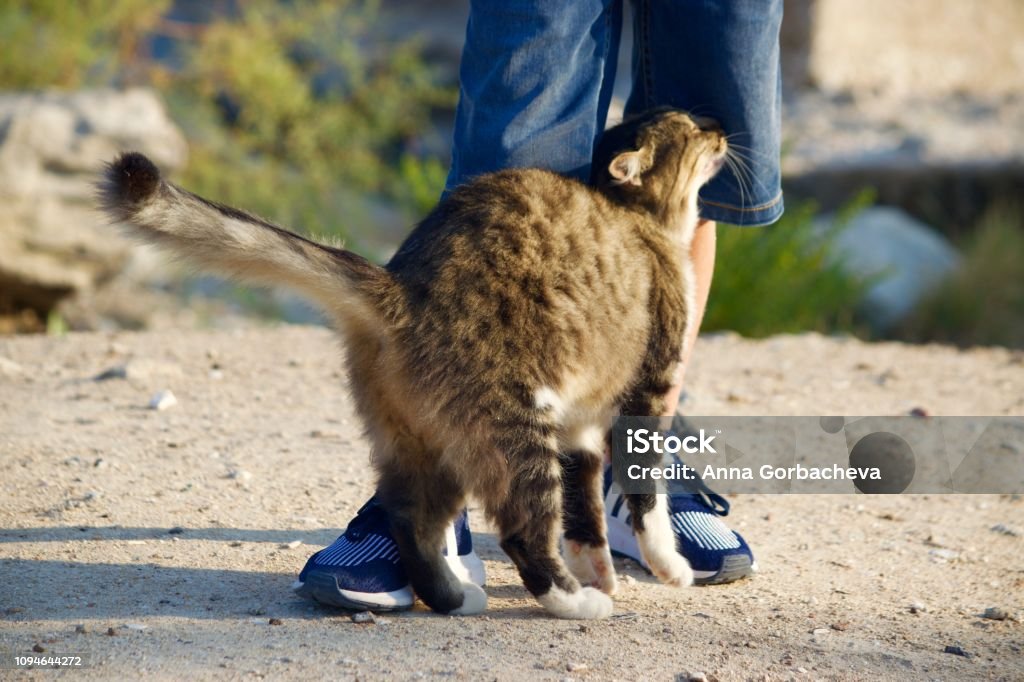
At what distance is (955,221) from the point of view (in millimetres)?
9547

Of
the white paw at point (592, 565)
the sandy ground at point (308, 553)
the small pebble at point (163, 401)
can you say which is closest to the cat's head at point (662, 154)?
the white paw at point (592, 565)

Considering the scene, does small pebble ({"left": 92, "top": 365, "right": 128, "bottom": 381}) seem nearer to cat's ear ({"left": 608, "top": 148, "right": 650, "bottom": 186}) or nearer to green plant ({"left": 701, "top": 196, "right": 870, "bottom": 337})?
cat's ear ({"left": 608, "top": 148, "right": 650, "bottom": 186})

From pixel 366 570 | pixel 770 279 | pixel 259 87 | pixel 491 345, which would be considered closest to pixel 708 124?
pixel 491 345

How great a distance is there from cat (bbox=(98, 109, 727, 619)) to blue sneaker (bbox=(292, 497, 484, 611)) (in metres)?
0.06

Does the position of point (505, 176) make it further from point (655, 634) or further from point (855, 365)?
point (855, 365)

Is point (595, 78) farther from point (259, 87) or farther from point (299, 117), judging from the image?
point (299, 117)

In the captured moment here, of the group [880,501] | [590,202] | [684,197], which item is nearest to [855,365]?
[880,501]

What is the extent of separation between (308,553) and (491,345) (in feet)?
3.00

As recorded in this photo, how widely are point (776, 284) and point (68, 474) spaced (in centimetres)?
425

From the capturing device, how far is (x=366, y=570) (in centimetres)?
274

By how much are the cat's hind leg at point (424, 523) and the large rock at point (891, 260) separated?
18.2 feet

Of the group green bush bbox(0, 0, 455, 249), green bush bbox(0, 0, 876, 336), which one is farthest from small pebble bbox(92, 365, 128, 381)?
green bush bbox(0, 0, 455, 249)

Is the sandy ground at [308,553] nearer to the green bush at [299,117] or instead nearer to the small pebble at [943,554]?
the small pebble at [943,554]

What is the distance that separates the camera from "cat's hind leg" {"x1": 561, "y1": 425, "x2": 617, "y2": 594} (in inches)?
117
